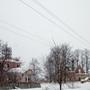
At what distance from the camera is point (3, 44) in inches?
2322

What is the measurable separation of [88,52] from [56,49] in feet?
201

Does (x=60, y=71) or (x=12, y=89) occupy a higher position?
(x=60, y=71)

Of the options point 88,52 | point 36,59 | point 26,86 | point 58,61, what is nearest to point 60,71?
point 58,61

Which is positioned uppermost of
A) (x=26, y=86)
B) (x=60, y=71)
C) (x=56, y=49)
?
(x=56, y=49)

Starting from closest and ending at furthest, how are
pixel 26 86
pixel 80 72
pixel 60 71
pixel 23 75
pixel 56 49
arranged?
pixel 60 71 → pixel 56 49 → pixel 26 86 → pixel 23 75 → pixel 80 72

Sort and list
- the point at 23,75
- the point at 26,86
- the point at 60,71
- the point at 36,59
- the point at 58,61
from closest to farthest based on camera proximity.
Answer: the point at 60,71
the point at 58,61
the point at 26,86
the point at 23,75
the point at 36,59

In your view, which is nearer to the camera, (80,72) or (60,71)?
(60,71)

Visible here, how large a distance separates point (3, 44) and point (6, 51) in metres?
1.95

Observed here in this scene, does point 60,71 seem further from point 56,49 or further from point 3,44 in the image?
point 3,44

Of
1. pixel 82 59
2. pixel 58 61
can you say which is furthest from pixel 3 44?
pixel 82 59

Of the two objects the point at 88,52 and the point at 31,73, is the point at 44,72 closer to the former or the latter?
the point at 31,73

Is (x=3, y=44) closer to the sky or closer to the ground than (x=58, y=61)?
closer to the sky

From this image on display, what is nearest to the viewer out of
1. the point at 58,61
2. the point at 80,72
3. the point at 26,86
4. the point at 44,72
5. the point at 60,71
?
the point at 60,71

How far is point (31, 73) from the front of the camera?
7662cm
